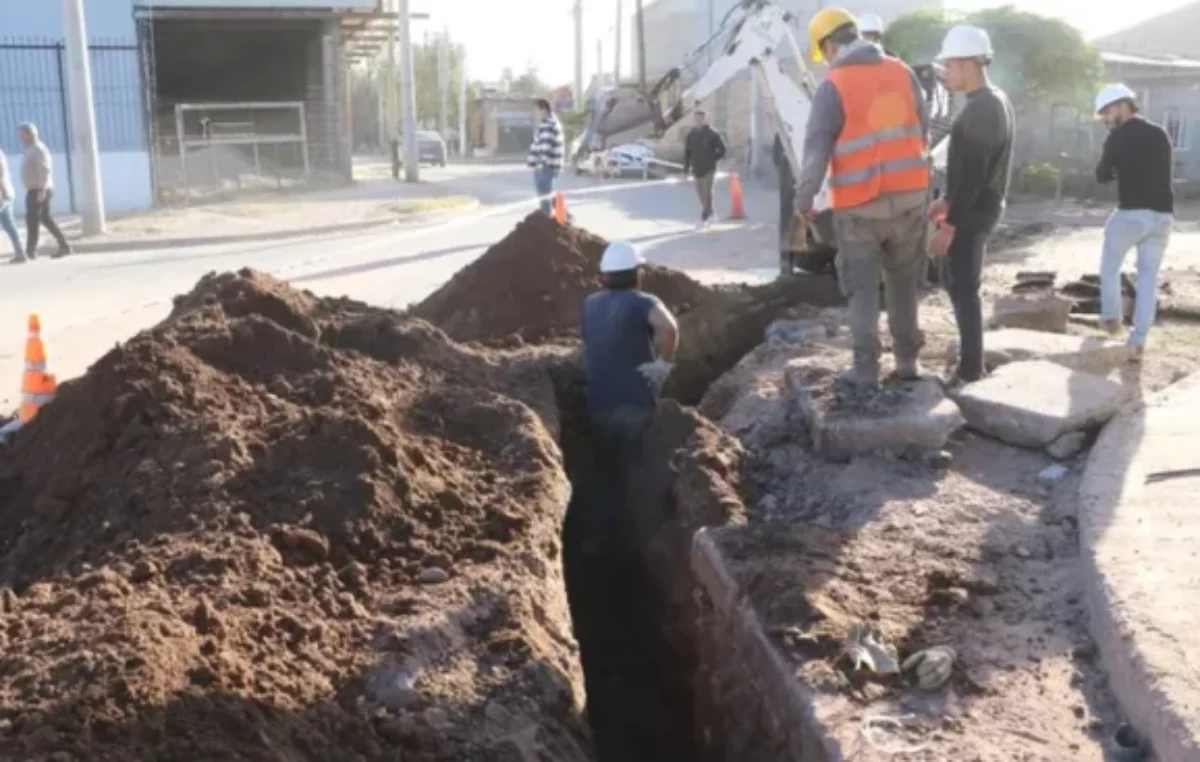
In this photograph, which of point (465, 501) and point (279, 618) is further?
point (465, 501)

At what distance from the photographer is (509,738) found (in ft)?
12.2

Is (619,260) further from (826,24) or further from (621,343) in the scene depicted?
(826,24)

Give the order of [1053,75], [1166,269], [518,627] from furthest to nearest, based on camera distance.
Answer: [1053,75]
[1166,269]
[518,627]

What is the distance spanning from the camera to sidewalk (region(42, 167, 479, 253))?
19.3 meters

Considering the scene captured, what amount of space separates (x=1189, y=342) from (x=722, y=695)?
5243 mm

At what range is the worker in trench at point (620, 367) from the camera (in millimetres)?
6762

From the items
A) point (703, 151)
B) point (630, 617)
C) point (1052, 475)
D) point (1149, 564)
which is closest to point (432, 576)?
point (630, 617)

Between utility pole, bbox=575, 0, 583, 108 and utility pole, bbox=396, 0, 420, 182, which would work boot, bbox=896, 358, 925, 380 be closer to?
utility pole, bbox=396, 0, 420, 182

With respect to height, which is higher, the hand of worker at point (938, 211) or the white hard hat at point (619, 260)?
the hand of worker at point (938, 211)

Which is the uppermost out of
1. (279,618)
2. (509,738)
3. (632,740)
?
(279,618)

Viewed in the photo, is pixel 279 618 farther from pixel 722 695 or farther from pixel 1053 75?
pixel 1053 75

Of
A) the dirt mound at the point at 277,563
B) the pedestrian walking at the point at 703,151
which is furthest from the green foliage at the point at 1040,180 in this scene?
the dirt mound at the point at 277,563

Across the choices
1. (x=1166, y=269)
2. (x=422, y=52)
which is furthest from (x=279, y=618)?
(x=422, y=52)

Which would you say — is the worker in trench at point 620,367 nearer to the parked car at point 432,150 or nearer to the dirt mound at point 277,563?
the dirt mound at point 277,563
